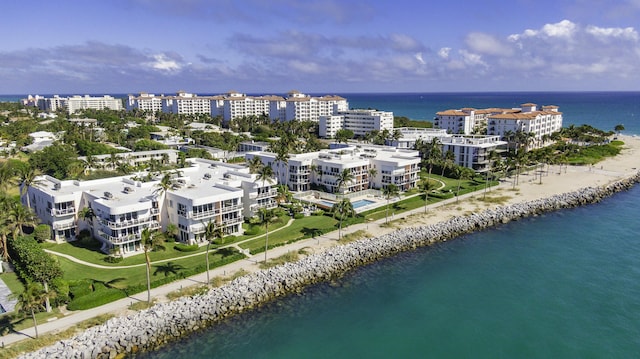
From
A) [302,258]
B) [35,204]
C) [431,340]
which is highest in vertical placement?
[35,204]

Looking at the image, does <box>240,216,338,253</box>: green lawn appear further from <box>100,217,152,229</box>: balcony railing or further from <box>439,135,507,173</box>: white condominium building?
<box>439,135,507,173</box>: white condominium building

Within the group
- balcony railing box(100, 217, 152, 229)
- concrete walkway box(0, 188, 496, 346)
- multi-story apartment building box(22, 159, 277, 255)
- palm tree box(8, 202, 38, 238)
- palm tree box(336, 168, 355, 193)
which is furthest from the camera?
palm tree box(336, 168, 355, 193)

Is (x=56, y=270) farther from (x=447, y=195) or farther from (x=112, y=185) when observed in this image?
(x=447, y=195)

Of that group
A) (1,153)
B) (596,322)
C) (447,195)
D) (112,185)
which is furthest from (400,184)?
(1,153)

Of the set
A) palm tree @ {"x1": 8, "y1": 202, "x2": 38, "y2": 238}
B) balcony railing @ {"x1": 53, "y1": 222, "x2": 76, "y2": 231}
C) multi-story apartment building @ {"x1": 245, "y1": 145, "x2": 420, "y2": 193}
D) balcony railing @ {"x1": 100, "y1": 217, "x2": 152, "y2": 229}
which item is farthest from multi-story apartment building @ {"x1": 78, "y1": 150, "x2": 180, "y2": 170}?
balcony railing @ {"x1": 100, "y1": 217, "x2": 152, "y2": 229}

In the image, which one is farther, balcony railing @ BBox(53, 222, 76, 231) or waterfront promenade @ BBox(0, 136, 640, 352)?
balcony railing @ BBox(53, 222, 76, 231)

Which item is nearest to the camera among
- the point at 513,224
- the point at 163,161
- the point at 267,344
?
the point at 267,344

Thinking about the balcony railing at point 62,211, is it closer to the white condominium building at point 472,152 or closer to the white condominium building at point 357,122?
the white condominium building at point 472,152

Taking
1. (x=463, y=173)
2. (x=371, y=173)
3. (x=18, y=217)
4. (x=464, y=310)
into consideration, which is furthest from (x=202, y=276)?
(x=463, y=173)
